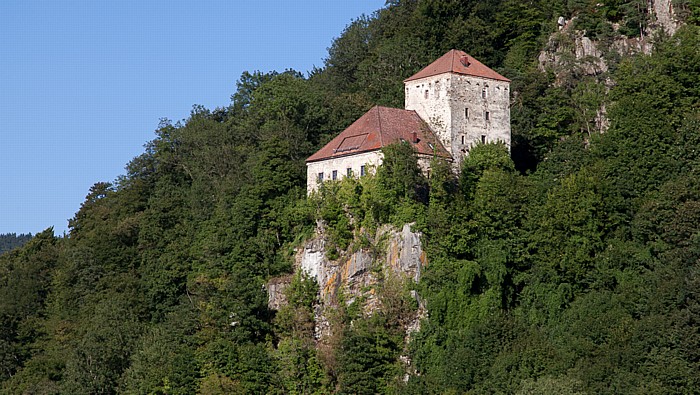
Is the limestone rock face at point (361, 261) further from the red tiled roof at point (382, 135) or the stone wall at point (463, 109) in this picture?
the stone wall at point (463, 109)

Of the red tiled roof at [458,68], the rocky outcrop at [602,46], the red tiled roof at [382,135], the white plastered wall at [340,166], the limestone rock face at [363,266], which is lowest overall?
the limestone rock face at [363,266]

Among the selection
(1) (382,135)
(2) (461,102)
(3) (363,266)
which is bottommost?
(3) (363,266)

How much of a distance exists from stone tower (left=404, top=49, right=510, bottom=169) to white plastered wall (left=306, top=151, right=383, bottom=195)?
4196 mm

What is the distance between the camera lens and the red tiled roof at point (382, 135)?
64875mm

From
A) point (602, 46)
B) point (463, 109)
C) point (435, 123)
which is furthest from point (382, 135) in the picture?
point (602, 46)

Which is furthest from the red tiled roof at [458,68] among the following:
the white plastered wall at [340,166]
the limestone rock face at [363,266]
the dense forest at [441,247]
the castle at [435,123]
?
the limestone rock face at [363,266]

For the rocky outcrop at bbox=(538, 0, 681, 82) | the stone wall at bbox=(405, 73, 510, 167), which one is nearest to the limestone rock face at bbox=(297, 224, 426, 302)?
the stone wall at bbox=(405, 73, 510, 167)

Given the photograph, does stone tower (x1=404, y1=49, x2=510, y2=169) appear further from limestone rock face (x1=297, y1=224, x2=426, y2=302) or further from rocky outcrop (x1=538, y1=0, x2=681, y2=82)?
rocky outcrop (x1=538, y1=0, x2=681, y2=82)

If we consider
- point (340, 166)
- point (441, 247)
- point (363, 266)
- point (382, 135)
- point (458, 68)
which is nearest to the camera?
point (441, 247)

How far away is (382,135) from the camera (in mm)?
64875

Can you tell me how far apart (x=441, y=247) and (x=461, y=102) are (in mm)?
8751

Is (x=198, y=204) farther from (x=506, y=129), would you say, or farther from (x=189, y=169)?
(x=506, y=129)

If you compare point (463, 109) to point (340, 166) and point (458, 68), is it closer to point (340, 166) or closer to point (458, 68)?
point (458, 68)

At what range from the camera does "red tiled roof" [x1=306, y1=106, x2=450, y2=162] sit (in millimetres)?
64875
